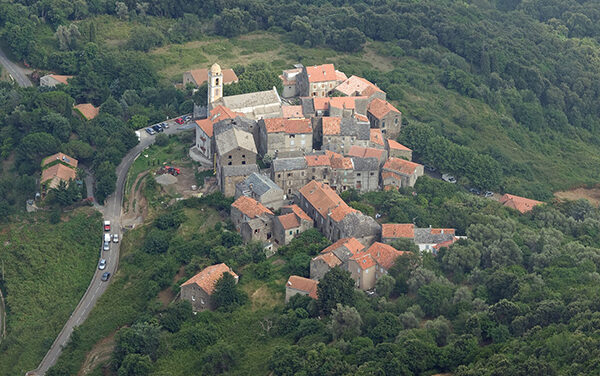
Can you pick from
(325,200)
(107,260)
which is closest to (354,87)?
(325,200)

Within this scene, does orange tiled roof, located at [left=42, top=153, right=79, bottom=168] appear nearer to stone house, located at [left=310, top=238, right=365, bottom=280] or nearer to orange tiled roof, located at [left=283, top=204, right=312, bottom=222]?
orange tiled roof, located at [left=283, top=204, right=312, bottom=222]

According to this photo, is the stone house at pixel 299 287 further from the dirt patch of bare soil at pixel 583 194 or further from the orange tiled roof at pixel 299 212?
the dirt patch of bare soil at pixel 583 194

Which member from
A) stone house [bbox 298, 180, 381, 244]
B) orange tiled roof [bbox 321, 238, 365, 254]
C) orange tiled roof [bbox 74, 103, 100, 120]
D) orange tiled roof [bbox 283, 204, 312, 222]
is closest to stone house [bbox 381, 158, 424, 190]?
stone house [bbox 298, 180, 381, 244]

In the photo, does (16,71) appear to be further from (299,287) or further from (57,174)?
(299,287)

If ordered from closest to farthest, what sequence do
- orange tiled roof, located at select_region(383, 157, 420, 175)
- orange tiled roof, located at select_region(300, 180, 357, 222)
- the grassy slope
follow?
the grassy slope, orange tiled roof, located at select_region(300, 180, 357, 222), orange tiled roof, located at select_region(383, 157, 420, 175)

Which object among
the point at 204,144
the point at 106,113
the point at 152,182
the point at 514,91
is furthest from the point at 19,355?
the point at 514,91

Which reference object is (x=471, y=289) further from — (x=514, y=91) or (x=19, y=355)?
(x=514, y=91)

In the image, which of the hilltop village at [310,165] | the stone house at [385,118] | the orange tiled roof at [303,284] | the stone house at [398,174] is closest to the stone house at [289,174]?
the hilltop village at [310,165]
